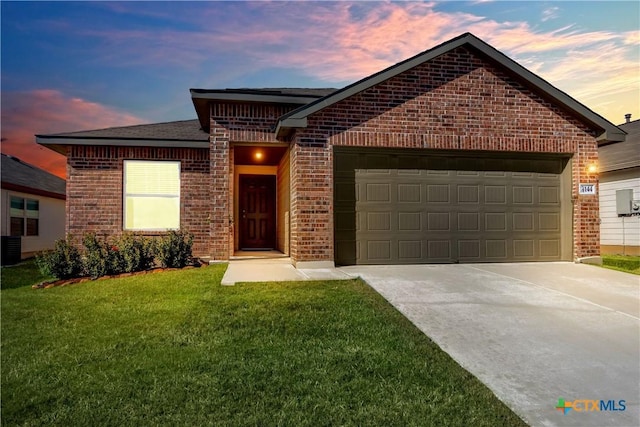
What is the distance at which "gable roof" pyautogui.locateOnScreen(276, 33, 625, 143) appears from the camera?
8500mm

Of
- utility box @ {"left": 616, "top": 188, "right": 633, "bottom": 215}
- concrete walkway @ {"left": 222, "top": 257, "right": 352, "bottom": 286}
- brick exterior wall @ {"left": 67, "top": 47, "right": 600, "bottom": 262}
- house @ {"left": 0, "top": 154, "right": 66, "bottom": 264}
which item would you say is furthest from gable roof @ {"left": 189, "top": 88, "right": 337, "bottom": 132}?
utility box @ {"left": 616, "top": 188, "right": 633, "bottom": 215}

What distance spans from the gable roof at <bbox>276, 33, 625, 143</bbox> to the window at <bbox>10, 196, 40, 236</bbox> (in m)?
11.9

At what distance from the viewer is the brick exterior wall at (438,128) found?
28.4ft

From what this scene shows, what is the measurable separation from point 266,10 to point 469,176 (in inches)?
248

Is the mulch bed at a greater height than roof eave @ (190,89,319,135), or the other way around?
roof eave @ (190,89,319,135)

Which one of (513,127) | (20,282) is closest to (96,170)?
(20,282)

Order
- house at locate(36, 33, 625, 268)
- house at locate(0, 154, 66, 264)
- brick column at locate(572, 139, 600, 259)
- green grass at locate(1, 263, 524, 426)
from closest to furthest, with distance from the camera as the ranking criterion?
green grass at locate(1, 263, 524, 426)
house at locate(36, 33, 625, 268)
brick column at locate(572, 139, 600, 259)
house at locate(0, 154, 66, 264)

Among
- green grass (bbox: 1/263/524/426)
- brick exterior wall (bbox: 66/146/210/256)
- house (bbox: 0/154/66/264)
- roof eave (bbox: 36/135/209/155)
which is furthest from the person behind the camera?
house (bbox: 0/154/66/264)

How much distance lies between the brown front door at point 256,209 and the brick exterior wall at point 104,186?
10.3ft

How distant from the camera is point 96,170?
11047 millimetres

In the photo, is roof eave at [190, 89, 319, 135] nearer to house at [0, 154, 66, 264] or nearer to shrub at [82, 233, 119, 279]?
shrub at [82, 233, 119, 279]

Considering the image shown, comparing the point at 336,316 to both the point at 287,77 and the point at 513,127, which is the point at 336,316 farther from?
the point at 287,77

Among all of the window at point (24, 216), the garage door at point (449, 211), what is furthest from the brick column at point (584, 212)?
the window at point (24, 216)

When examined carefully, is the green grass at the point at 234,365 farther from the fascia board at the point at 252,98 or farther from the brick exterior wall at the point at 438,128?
the fascia board at the point at 252,98
